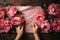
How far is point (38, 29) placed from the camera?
141 cm

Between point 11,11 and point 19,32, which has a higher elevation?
point 11,11

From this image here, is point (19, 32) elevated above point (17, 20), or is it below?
below

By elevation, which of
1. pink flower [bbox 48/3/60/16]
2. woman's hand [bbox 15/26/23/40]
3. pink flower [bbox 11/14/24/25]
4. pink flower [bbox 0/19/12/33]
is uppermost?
pink flower [bbox 48/3/60/16]

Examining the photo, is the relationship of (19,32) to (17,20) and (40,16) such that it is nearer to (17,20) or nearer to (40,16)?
(17,20)

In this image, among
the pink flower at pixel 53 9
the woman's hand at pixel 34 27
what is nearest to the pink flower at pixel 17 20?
the woman's hand at pixel 34 27

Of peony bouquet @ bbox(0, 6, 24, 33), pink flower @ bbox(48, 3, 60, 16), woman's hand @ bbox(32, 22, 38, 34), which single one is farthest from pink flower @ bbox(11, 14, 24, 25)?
pink flower @ bbox(48, 3, 60, 16)

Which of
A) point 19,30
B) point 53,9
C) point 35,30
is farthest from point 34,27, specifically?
point 53,9

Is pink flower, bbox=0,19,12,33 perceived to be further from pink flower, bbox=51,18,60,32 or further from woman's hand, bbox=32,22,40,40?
pink flower, bbox=51,18,60,32

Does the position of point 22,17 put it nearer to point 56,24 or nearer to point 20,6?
point 20,6

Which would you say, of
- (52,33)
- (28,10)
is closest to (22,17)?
(28,10)

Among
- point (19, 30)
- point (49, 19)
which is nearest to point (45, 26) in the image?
point (49, 19)

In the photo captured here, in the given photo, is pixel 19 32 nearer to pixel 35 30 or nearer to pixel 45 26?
pixel 35 30

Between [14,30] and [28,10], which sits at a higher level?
[28,10]

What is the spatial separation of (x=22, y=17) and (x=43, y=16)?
200mm
